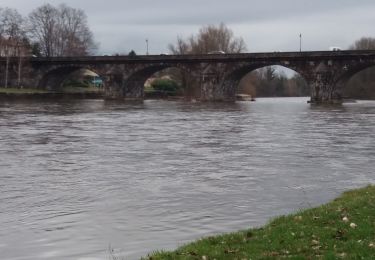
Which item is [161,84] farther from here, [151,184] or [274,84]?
[151,184]

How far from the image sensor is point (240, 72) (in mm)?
95625

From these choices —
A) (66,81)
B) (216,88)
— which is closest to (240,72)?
(216,88)

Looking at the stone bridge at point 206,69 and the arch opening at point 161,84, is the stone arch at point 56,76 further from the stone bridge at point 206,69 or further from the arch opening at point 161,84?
the arch opening at point 161,84

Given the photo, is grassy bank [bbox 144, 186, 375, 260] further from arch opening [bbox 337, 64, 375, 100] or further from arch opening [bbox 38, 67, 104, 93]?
arch opening [bbox 337, 64, 375, 100]

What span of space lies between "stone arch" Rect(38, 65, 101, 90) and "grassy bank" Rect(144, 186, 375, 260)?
96.6 meters

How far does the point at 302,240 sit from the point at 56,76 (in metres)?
107

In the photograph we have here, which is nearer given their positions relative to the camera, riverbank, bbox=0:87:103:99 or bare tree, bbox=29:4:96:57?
riverbank, bbox=0:87:103:99

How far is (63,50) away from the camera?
134m

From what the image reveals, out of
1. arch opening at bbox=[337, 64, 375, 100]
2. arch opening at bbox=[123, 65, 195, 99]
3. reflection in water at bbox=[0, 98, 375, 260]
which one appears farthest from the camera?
arch opening at bbox=[337, 64, 375, 100]

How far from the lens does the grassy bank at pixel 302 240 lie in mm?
8867

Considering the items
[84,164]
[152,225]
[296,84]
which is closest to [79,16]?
[296,84]

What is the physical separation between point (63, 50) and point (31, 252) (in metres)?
128

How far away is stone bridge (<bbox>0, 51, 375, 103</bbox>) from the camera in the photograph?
279ft

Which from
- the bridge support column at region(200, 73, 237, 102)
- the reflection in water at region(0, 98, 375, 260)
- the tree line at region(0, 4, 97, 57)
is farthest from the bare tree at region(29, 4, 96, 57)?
the reflection in water at region(0, 98, 375, 260)
